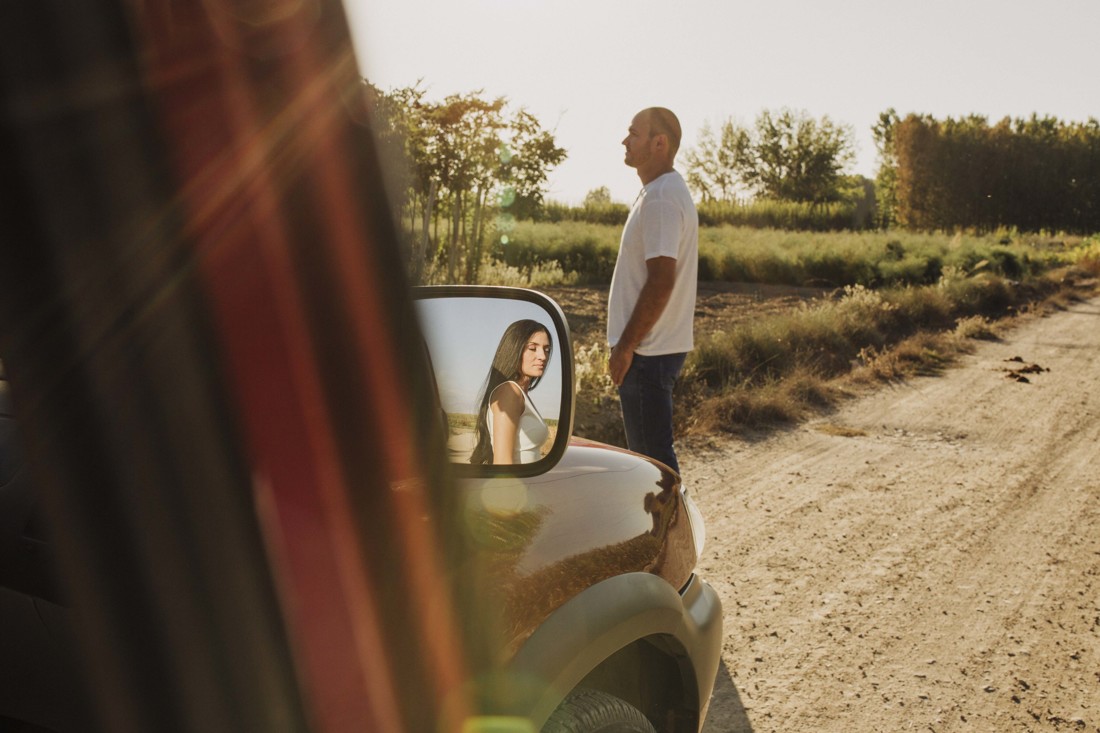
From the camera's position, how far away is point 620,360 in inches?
155

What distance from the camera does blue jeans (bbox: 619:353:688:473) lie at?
4031 mm

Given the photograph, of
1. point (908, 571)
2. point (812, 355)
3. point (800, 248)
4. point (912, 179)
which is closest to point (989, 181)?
point (912, 179)

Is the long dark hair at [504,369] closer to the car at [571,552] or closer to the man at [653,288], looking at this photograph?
the car at [571,552]

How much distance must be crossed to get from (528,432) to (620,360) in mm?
2258

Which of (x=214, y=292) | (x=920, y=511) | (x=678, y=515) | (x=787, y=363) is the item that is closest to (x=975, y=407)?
(x=787, y=363)

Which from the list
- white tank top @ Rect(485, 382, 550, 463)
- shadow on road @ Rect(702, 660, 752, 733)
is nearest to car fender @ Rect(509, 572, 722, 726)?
white tank top @ Rect(485, 382, 550, 463)

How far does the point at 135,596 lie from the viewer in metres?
1.07

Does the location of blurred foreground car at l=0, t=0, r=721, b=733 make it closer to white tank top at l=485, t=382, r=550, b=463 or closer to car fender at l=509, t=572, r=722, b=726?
car fender at l=509, t=572, r=722, b=726

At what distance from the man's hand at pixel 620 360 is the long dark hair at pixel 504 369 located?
2105mm

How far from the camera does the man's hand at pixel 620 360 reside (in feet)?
12.9

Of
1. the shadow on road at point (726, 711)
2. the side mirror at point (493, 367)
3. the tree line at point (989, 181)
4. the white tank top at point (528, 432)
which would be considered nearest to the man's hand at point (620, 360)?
the shadow on road at point (726, 711)

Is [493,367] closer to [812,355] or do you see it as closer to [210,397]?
[210,397]

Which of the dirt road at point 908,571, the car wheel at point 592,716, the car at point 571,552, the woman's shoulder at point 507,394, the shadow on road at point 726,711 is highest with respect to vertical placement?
the woman's shoulder at point 507,394

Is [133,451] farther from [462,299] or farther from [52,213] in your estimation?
[462,299]
